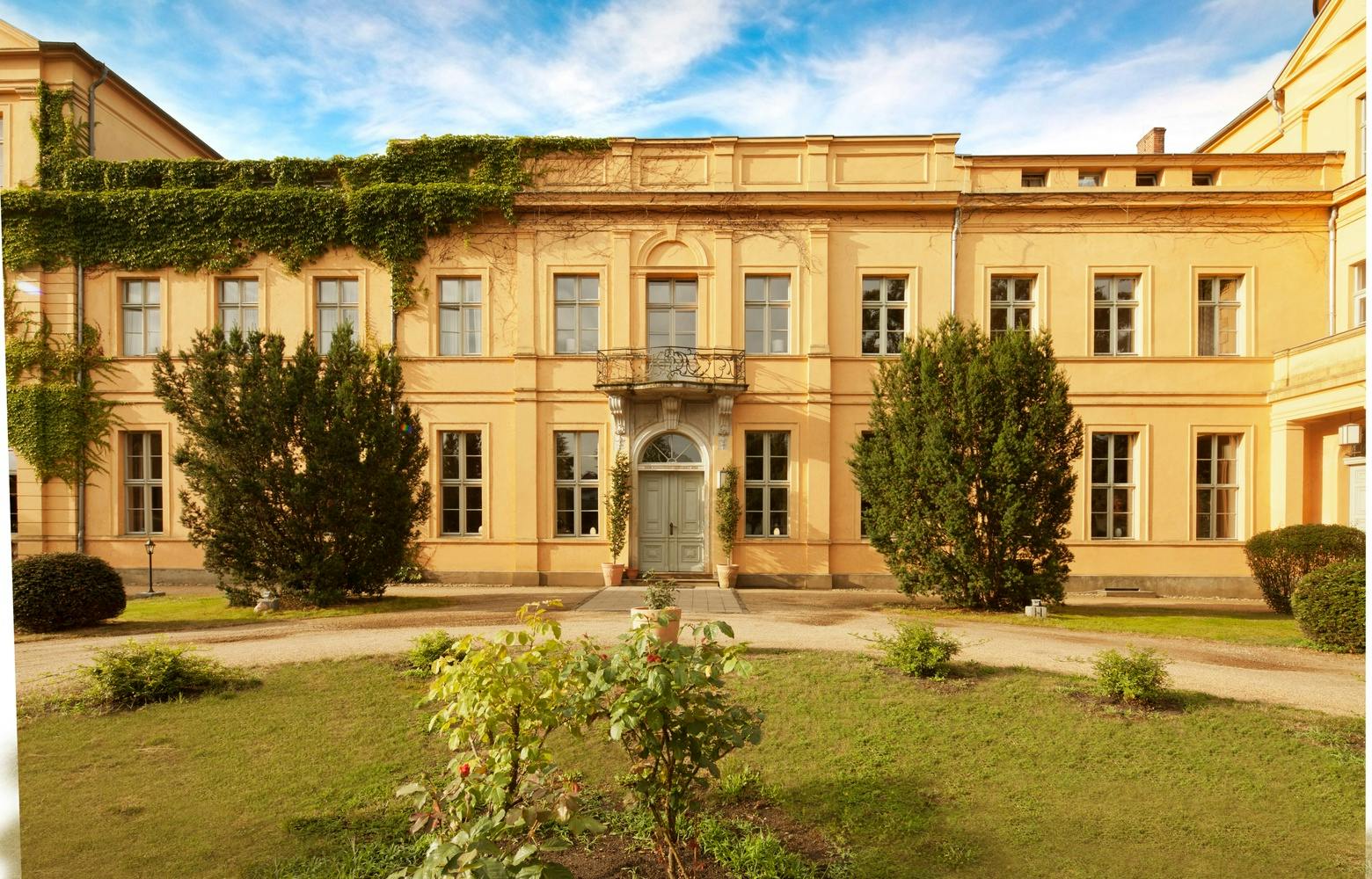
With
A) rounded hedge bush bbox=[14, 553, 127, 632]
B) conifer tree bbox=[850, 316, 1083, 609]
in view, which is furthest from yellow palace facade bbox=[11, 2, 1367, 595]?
rounded hedge bush bbox=[14, 553, 127, 632]

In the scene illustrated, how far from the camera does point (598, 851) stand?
3619mm

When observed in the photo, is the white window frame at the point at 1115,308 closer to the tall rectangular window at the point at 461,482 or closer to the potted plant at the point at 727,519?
the potted plant at the point at 727,519

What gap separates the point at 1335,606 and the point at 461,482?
1439cm

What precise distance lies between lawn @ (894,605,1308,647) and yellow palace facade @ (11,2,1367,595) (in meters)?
2.87

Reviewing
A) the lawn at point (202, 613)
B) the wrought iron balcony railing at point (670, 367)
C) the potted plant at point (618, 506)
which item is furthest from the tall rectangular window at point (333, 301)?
the potted plant at point (618, 506)

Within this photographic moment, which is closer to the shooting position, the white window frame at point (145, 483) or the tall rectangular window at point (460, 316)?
the white window frame at point (145, 483)

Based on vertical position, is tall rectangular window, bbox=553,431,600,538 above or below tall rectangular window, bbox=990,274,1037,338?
below

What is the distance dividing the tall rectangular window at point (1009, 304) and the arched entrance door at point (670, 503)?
721 cm

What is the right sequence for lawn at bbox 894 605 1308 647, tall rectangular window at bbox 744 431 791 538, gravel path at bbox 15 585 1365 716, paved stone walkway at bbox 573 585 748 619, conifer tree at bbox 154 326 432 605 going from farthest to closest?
1. tall rectangular window at bbox 744 431 791 538
2. paved stone walkway at bbox 573 585 748 619
3. conifer tree at bbox 154 326 432 605
4. lawn at bbox 894 605 1308 647
5. gravel path at bbox 15 585 1365 716

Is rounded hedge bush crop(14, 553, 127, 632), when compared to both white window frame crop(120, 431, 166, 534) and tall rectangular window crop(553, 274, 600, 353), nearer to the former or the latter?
white window frame crop(120, 431, 166, 534)

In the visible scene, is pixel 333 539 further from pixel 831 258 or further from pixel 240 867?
pixel 831 258

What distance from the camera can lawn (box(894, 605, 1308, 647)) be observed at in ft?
30.1

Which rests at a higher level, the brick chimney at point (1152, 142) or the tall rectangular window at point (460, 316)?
the brick chimney at point (1152, 142)

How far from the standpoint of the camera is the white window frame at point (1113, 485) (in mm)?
14641
